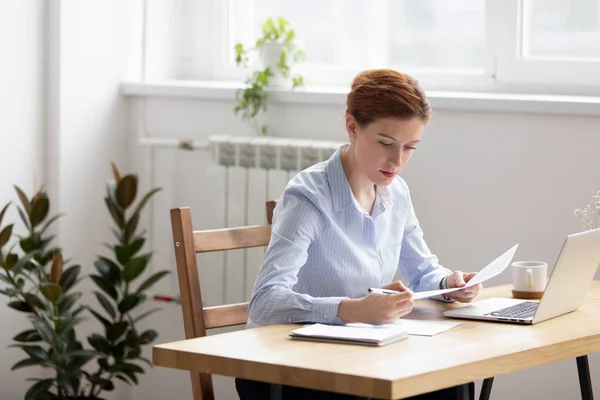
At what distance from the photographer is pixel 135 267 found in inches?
127

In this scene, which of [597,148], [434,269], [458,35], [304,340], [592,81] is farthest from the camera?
[458,35]

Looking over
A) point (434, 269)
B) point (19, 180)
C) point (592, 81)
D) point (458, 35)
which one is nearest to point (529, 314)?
point (434, 269)

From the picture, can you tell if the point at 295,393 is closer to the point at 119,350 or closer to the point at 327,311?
the point at 327,311

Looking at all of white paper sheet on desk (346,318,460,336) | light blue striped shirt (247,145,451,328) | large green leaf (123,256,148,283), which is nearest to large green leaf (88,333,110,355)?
large green leaf (123,256,148,283)

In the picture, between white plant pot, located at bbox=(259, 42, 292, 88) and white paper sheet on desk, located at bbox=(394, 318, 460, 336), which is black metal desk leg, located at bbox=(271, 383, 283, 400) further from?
white plant pot, located at bbox=(259, 42, 292, 88)

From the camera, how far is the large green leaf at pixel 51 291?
119 inches

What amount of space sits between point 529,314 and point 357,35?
5.40 ft

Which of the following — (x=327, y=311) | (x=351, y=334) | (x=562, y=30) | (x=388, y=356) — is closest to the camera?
(x=388, y=356)

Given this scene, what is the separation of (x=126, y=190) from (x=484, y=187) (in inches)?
43.5

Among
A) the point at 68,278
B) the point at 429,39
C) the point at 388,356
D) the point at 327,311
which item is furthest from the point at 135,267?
the point at 388,356

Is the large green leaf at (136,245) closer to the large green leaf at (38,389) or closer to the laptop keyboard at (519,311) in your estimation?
the large green leaf at (38,389)

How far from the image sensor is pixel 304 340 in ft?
5.86

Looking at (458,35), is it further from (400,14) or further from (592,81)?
(592,81)

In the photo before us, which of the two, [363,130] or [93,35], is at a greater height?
[93,35]
